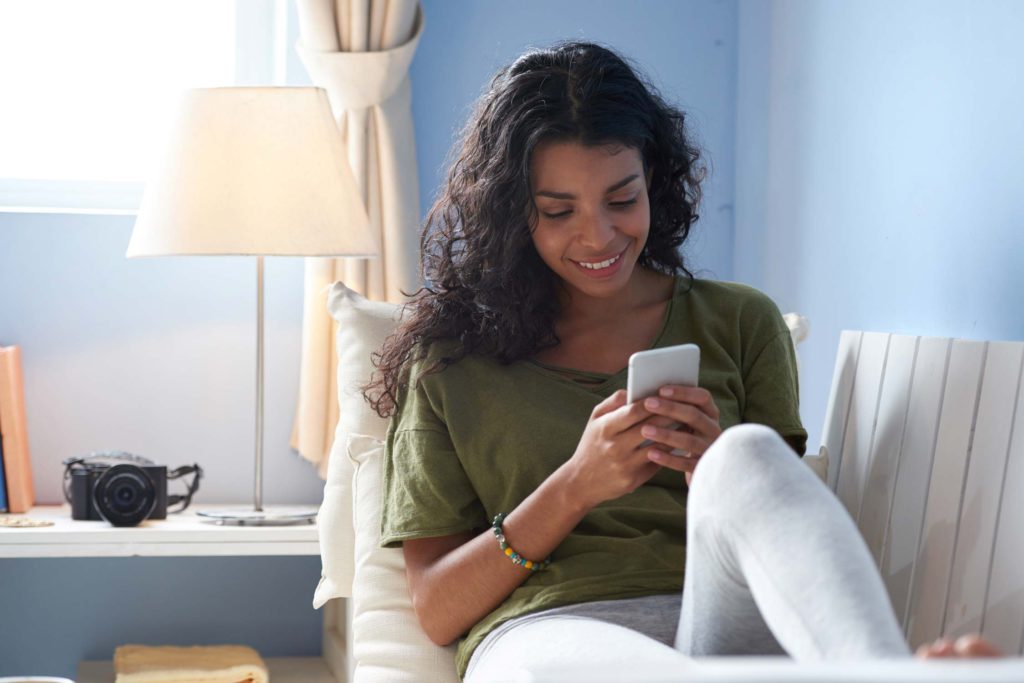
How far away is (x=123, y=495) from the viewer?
212 cm

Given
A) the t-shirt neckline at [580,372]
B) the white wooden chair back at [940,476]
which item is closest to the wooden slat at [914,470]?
the white wooden chair back at [940,476]

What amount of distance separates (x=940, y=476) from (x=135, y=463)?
1.36 m

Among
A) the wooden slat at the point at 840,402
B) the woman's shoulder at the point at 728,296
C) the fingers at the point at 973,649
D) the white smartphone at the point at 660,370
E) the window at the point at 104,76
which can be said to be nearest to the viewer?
the fingers at the point at 973,649

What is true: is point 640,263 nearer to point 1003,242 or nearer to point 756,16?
point 1003,242

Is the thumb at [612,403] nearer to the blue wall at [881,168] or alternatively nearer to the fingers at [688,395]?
the fingers at [688,395]

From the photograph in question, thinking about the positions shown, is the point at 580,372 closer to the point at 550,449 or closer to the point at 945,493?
the point at 550,449

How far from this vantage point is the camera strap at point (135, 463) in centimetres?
221

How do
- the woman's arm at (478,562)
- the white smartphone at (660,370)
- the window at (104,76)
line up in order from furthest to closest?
1. the window at (104,76)
2. the woman's arm at (478,562)
3. the white smartphone at (660,370)

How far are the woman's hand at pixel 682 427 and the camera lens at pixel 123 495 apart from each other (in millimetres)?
1142

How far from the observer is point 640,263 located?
5.46 feet

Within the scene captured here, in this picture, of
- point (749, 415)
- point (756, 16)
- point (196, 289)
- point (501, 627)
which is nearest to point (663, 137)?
point (749, 415)

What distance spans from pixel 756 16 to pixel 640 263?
977 mm

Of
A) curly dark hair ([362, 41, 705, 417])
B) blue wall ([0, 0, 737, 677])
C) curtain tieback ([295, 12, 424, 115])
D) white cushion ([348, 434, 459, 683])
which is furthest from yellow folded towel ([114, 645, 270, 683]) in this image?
curtain tieback ([295, 12, 424, 115])

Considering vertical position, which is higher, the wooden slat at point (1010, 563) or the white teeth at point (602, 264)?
the white teeth at point (602, 264)
